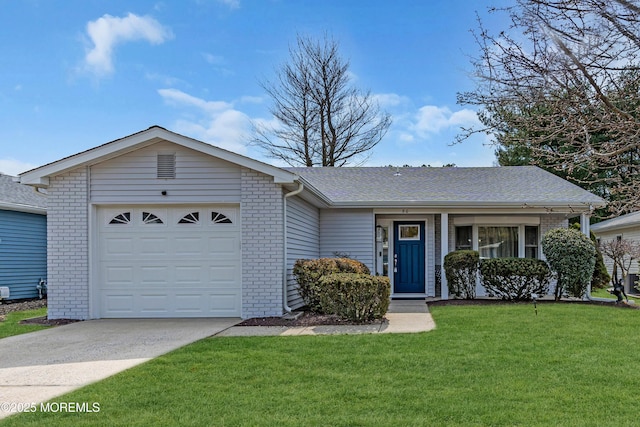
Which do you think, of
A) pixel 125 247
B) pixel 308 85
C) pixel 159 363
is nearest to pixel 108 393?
pixel 159 363

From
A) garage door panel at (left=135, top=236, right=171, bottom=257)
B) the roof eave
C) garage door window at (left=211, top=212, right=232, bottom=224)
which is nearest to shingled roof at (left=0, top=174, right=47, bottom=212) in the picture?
garage door panel at (left=135, top=236, right=171, bottom=257)

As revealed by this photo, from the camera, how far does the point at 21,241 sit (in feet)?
52.6

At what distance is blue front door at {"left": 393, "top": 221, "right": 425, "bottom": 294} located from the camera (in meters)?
15.4

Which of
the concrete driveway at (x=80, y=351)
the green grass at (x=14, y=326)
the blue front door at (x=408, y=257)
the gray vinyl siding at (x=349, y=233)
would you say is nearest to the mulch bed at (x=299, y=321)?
the concrete driveway at (x=80, y=351)

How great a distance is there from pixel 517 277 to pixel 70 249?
9873mm

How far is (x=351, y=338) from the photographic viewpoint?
8.09 metres

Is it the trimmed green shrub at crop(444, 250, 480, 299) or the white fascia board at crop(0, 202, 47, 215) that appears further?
the white fascia board at crop(0, 202, 47, 215)

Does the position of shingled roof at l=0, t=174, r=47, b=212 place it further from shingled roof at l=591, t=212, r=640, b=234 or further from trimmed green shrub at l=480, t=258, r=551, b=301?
shingled roof at l=591, t=212, r=640, b=234

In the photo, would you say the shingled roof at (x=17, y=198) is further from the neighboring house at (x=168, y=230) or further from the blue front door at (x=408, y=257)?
the blue front door at (x=408, y=257)

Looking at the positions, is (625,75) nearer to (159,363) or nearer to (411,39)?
(411,39)

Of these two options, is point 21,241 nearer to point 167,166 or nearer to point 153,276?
point 153,276

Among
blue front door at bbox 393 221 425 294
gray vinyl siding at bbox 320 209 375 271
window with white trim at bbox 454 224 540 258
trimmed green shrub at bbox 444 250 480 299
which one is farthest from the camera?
blue front door at bbox 393 221 425 294

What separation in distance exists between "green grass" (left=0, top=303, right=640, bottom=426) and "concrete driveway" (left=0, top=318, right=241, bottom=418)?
0.42 metres

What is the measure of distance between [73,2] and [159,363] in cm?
934
